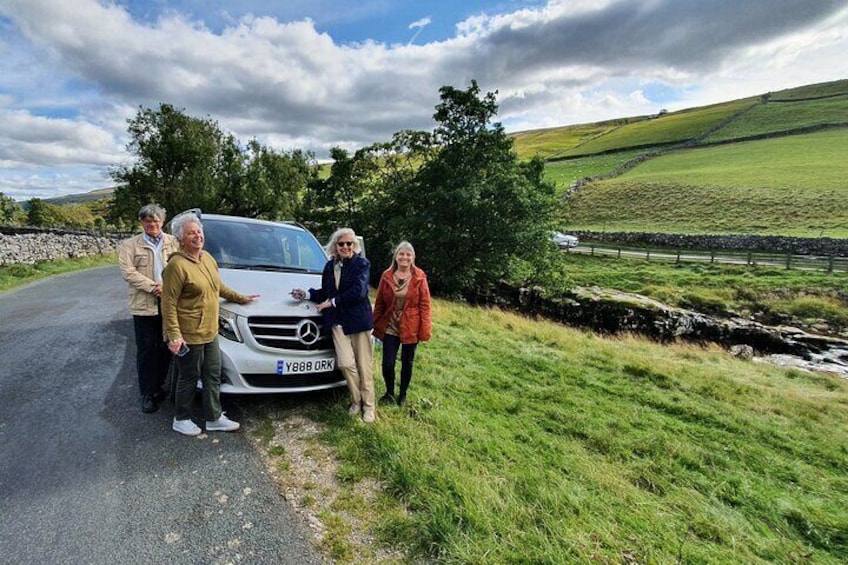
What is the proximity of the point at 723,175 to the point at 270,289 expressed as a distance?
180ft

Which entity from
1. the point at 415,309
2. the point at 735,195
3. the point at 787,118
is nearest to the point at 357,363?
the point at 415,309

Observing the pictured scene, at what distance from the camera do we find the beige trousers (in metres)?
4.42

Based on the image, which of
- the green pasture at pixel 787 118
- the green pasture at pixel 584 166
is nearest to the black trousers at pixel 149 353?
the green pasture at pixel 584 166

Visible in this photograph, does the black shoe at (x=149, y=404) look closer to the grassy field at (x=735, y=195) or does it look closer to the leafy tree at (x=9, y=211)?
the grassy field at (x=735, y=195)

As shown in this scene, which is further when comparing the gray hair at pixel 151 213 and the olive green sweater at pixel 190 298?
the gray hair at pixel 151 213

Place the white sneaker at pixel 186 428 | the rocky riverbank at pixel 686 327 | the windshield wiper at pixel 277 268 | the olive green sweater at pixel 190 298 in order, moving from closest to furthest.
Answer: the olive green sweater at pixel 190 298 → the white sneaker at pixel 186 428 → the windshield wiper at pixel 277 268 → the rocky riverbank at pixel 686 327

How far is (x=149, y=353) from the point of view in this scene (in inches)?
171

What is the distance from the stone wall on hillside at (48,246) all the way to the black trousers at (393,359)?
17.7 meters

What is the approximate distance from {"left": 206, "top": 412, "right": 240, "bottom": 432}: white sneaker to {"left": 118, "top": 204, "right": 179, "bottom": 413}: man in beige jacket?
0.83m

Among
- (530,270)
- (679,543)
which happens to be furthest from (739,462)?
(530,270)

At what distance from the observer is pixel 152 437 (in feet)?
12.8

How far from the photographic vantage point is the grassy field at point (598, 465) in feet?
9.69

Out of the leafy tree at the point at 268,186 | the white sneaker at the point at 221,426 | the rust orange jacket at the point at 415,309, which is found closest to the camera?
the white sneaker at the point at 221,426

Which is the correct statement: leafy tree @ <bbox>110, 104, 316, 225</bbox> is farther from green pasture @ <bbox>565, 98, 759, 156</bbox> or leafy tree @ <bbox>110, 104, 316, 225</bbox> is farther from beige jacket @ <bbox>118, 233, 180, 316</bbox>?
green pasture @ <bbox>565, 98, 759, 156</bbox>
